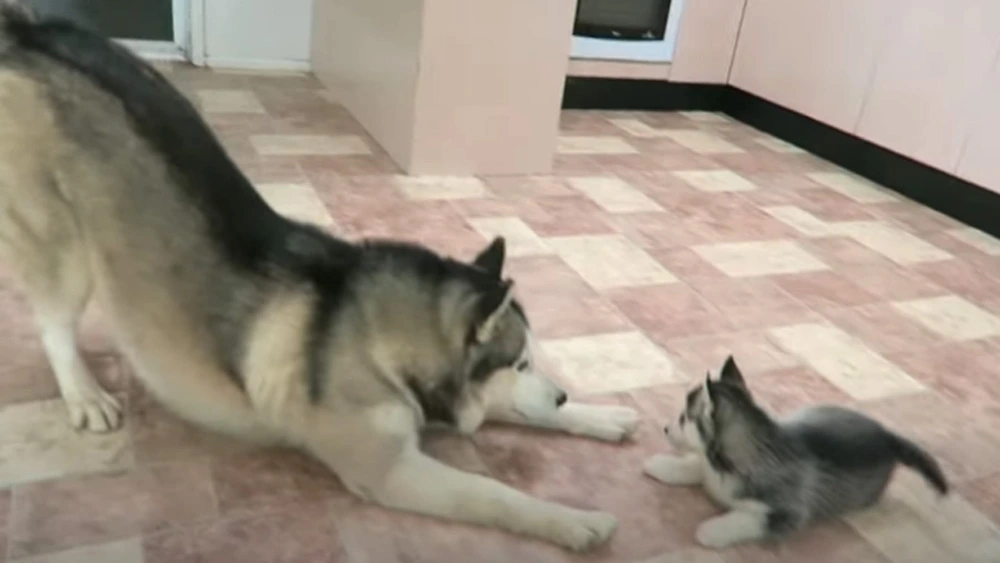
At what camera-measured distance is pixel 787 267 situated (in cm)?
305

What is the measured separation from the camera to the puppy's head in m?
1.69

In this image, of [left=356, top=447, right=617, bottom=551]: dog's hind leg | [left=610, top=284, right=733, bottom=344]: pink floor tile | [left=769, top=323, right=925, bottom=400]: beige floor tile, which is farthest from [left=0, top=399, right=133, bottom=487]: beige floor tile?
[left=769, top=323, right=925, bottom=400]: beige floor tile

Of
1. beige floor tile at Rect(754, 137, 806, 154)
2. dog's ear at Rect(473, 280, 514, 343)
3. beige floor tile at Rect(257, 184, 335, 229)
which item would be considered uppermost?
dog's ear at Rect(473, 280, 514, 343)

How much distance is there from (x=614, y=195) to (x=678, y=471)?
1.83m

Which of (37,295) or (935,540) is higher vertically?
(37,295)

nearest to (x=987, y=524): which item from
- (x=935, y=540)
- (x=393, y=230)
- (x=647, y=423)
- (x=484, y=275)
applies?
(x=935, y=540)

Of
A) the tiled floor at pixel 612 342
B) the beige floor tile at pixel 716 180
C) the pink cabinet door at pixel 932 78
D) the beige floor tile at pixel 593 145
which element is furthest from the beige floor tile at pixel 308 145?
the pink cabinet door at pixel 932 78

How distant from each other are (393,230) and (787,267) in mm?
1358

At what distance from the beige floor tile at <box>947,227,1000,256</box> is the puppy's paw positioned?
2240 millimetres

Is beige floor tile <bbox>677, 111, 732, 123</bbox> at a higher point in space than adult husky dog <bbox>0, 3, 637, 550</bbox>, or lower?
lower

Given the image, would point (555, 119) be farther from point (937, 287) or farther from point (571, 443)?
point (571, 443)

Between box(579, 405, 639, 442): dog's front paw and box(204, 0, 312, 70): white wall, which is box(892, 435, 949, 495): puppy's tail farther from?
box(204, 0, 312, 70): white wall

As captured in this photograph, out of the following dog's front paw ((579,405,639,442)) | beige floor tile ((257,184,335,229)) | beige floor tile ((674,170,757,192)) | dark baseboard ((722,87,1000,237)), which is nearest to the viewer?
dog's front paw ((579,405,639,442))

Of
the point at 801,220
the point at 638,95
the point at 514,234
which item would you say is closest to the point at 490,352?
the point at 514,234
